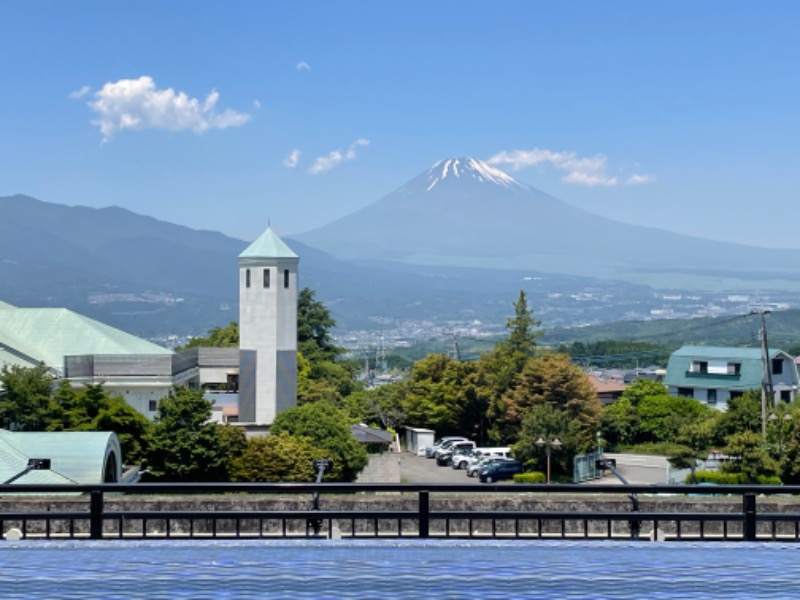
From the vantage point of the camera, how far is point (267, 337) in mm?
45188

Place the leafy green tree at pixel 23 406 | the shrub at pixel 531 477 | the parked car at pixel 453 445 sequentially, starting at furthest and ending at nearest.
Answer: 1. the parked car at pixel 453 445
2. the shrub at pixel 531 477
3. the leafy green tree at pixel 23 406

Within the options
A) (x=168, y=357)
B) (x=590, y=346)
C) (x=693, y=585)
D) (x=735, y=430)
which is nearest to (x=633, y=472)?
(x=735, y=430)

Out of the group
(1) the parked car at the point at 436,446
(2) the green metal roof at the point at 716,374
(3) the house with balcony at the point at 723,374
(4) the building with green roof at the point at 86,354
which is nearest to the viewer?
(4) the building with green roof at the point at 86,354

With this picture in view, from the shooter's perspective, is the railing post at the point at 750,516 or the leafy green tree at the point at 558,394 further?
the leafy green tree at the point at 558,394

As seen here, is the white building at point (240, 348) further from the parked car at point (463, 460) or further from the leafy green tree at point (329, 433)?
the leafy green tree at point (329, 433)

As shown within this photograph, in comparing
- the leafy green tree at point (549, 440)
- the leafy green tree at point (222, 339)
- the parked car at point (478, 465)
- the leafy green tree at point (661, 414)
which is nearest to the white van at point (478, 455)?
the parked car at point (478, 465)

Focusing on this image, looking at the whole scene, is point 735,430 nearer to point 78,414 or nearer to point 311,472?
point 311,472

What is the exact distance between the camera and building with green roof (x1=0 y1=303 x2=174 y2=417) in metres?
41.4

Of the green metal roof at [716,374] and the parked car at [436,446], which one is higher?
the green metal roof at [716,374]

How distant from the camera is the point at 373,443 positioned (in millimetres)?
38844

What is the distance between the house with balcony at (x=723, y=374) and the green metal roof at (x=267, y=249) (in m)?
21.6

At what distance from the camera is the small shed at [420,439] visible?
47625 millimetres

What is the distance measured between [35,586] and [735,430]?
34071mm

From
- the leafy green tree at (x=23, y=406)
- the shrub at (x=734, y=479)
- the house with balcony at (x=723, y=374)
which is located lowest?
the shrub at (x=734, y=479)
